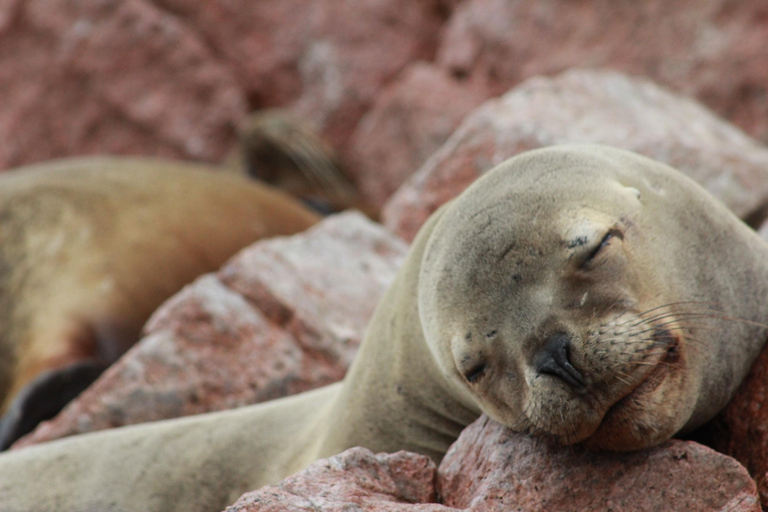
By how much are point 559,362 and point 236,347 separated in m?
2.46

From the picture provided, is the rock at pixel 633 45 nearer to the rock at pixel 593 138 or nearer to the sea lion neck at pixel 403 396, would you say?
the rock at pixel 593 138

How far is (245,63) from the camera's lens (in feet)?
34.4

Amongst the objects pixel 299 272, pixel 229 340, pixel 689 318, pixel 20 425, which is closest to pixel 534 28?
pixel 299 272

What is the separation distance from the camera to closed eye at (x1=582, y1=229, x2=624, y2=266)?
7.85 feet

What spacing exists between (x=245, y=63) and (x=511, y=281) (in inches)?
338

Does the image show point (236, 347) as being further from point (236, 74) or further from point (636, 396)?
point (236, 74)

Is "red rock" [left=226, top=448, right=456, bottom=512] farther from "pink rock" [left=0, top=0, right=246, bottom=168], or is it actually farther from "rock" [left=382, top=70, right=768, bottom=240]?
"pink rock" [left=0, top=0, right=246, bottom=168]

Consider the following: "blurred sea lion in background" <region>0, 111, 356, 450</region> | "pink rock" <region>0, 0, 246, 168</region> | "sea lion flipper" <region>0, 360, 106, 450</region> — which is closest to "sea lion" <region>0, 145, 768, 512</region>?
"sea lion flipper" <region>0, 360, 106, 450</region>

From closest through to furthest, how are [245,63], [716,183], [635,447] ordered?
[635,447] < [716,183] < [245,63]

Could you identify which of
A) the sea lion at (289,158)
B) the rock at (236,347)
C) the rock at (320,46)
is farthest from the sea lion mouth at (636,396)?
the rock at (320,46)

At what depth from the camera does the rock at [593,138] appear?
4.40m

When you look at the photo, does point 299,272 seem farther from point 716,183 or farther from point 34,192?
point 34,192

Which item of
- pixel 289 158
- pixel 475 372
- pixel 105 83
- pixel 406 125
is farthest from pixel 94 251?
pixel 105 83

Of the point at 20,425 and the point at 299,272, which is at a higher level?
the point at 299,272
